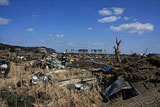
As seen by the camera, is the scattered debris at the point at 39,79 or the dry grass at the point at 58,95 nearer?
the dry grass at the point at 58,95

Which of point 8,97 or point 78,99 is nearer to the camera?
point 78,99

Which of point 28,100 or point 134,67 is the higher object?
point 134,67

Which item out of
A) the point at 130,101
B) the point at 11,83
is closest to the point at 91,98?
the point at 130,101

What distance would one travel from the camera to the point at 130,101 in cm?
321

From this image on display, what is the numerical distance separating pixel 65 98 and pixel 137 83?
236 cm

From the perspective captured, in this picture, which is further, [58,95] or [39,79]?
[39,79]

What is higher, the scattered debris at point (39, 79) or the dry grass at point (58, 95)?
the scattered debris at point (39, 79)

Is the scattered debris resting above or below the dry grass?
above

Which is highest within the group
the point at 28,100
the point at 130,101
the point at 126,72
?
the point at 126,72

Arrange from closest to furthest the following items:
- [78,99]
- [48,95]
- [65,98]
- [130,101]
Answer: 1. [130,101]
2. [78,99]
3. [65,98]
4. [48,95]

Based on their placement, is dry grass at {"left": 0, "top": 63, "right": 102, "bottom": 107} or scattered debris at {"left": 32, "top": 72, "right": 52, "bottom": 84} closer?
dry grass at {"left": 0, "top": 63, "right": 102, "bottom": 107}

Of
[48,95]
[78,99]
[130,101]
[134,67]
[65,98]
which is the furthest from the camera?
[134,67]

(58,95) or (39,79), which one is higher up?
(39,79)

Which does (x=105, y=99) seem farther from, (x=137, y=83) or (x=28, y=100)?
(x=28, y=100)
